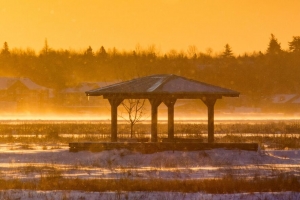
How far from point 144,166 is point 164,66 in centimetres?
14356

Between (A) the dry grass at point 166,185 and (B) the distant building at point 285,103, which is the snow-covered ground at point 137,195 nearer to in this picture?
(A) the dry grass at point 166,185

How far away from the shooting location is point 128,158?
27.2 m

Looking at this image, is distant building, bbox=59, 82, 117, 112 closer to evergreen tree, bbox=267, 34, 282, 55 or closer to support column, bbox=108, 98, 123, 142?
evergreen tree, bbox=267, 34, 282, 55

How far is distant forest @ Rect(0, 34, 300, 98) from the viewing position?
154 metres

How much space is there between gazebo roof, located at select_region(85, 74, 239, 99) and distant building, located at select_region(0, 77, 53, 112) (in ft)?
305

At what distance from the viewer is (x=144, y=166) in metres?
25.0

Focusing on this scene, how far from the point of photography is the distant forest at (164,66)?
154 m

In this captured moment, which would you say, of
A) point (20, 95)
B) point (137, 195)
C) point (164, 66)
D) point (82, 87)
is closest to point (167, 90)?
point (137, 195)

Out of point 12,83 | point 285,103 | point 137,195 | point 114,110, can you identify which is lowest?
point 137,195

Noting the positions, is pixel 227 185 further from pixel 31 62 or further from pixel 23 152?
pixel 31 62

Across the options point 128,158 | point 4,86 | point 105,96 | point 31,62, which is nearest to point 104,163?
point 128,158

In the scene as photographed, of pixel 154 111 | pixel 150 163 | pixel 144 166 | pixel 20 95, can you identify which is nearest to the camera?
pixel 144 166

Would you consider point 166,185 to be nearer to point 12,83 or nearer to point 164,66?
point 12,83

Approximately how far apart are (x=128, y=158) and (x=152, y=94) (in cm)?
399
